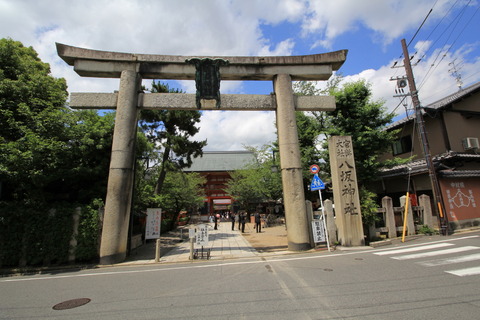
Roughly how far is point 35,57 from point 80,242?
11363 mm

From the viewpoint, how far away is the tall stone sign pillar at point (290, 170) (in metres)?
9.54

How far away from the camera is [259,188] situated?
77.7 ft

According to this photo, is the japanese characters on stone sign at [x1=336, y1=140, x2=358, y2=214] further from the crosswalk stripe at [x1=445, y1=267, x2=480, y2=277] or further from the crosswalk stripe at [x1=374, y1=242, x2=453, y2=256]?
the crosswalk stripe at [x1=445, y1=267, x2=480, y2=277]

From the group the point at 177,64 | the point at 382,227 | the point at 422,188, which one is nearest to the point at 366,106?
the point at 422,188

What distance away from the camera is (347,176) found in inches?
403

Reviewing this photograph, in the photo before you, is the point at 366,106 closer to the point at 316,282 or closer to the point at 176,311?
the point at 316,282

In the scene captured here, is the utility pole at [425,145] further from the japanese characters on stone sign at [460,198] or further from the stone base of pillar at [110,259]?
the stone base of pillar at [110,259]

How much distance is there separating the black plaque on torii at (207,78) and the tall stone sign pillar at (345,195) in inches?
222

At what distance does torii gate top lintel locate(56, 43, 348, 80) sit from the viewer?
1003cm

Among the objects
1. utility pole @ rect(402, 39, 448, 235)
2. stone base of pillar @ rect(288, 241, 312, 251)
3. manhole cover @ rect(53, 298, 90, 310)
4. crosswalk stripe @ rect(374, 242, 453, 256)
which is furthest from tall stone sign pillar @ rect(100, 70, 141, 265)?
utility pole @ rect(402, 39, 448, 235)

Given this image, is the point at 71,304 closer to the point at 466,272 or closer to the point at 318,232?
the point at 318,232

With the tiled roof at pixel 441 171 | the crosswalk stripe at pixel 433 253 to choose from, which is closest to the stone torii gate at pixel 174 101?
the crosswalk stripe at pixel 433 253

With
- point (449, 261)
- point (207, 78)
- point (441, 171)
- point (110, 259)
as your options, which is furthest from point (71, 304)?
point (441, 171)

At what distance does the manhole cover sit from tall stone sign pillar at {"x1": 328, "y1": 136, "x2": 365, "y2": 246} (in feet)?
29.4
